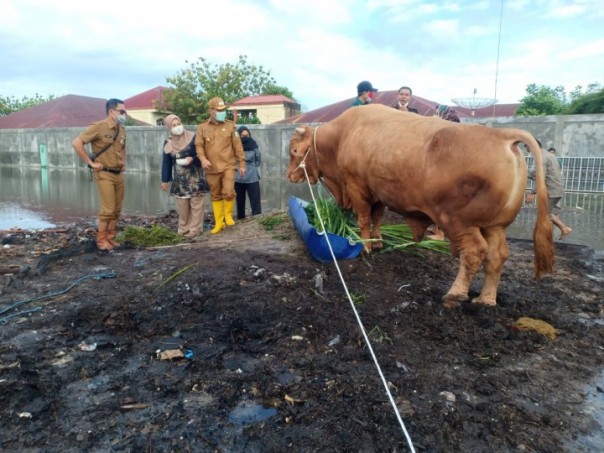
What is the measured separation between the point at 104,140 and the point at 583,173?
13.7 m

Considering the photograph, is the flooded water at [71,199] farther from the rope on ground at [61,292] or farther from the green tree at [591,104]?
the green tree at [591,104]

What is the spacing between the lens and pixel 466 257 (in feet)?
13.4

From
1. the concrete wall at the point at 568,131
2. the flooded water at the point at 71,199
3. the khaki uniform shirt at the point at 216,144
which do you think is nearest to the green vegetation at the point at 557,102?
the concrete wall at the point at 568,131

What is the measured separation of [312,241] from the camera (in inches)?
199

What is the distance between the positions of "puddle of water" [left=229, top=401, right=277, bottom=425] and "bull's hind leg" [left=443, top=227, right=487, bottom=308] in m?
2.14

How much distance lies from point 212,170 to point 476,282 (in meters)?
4.15

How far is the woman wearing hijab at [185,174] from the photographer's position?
7328 millimetres

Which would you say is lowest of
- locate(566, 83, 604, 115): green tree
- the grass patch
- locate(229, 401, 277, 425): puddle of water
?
locate(229, 401, 277, 425): puddle of water

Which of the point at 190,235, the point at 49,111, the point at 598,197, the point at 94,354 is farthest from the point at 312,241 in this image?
the point at 49,111

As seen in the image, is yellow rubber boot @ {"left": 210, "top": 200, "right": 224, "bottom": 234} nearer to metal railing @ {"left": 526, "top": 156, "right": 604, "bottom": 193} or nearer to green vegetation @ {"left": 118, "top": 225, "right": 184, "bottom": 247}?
green vegetation @ {"left": 118, "top": 225, "right": 184, "bottom": 247}

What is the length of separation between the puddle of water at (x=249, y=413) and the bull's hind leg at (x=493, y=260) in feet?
7.79

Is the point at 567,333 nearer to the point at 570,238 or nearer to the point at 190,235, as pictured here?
the point at 570,238

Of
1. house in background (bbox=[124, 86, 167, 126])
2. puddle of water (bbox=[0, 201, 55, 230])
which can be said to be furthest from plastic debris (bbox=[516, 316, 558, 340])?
house in background (bbox=[124, 86, 167, 126])

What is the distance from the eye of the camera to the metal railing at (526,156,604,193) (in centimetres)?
1421
